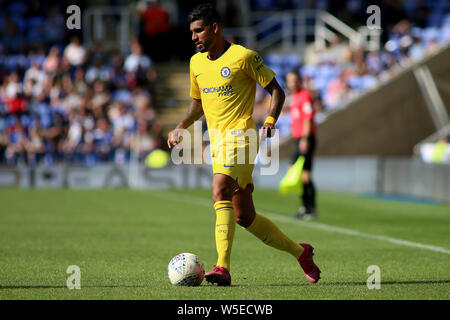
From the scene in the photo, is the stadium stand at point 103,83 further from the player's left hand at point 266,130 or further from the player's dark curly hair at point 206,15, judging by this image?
the player's left hand at point 266,130

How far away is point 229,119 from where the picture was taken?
21.9ft

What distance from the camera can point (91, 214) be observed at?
14148mm

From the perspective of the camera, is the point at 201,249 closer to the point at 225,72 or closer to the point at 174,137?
the point at 174,137

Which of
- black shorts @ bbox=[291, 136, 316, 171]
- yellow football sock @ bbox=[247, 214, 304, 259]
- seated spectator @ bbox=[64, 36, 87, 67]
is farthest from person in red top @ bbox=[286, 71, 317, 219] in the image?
seated spectator @ bbox=[64, 36, 87, 67]

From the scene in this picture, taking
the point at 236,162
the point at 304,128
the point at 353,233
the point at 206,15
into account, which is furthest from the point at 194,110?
the point at 304,128

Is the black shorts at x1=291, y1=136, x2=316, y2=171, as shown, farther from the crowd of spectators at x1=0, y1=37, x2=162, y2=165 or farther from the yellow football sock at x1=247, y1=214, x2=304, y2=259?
the crowd of spectators at x1=0, y1=37, x2=162, y2=165

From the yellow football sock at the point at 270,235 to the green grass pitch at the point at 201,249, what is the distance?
0.27m

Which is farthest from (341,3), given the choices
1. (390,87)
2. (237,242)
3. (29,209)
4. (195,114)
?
(195,114)

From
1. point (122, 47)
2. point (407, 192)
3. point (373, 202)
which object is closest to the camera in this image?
point (373, 202)

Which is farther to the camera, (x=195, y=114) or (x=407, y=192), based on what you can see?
(x=407, y=192)

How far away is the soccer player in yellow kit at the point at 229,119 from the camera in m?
6.53

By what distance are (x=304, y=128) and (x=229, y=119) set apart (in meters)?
6.23
